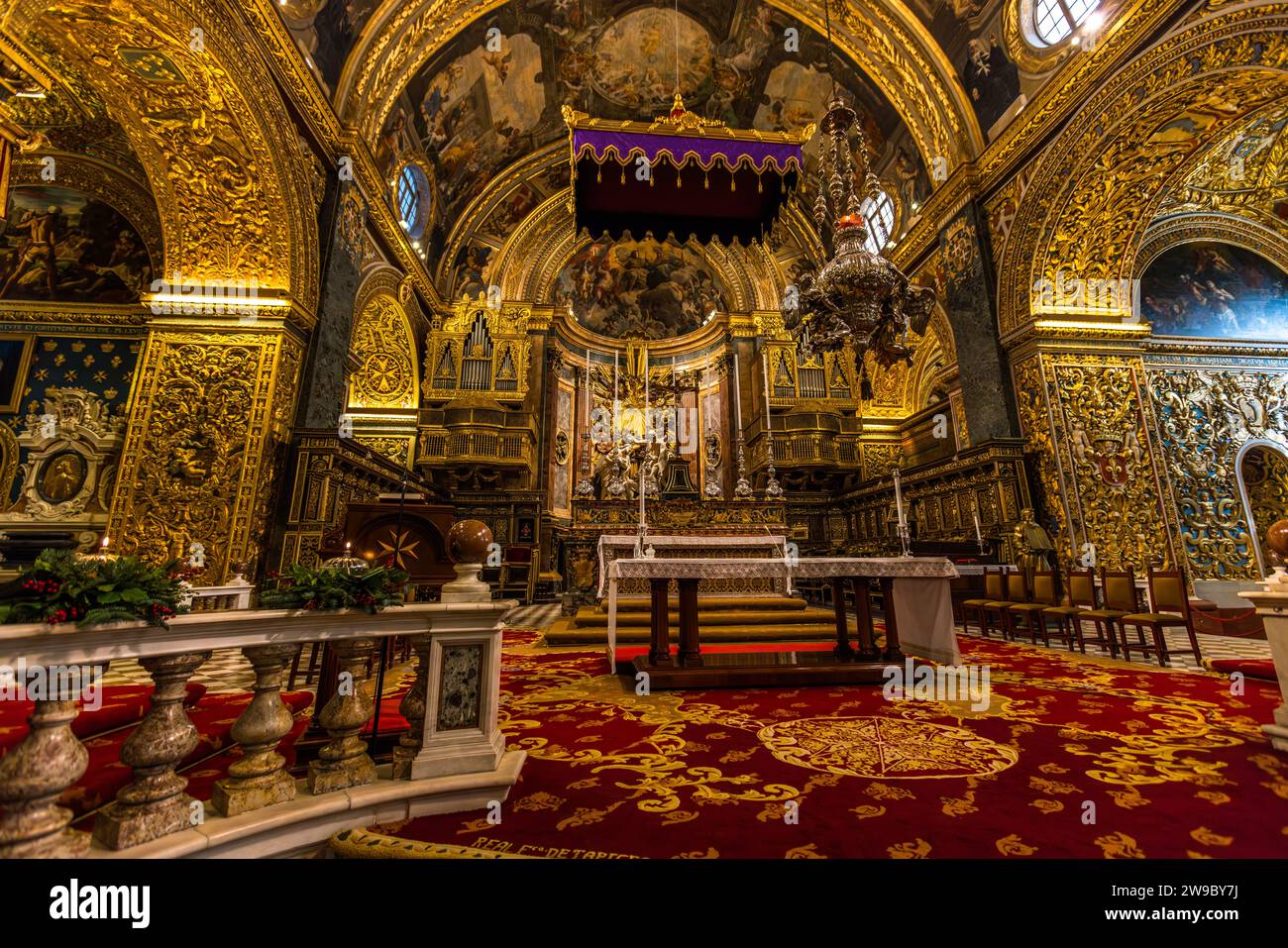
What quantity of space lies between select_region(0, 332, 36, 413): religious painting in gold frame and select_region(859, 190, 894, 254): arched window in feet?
56.8

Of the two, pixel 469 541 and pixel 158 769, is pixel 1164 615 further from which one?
pixel 158 769

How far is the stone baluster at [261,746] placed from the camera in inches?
66.5

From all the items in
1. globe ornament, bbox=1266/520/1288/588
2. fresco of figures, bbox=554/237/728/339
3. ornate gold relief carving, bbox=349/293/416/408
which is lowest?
globe ornament, bbox=1266/520/1288/588

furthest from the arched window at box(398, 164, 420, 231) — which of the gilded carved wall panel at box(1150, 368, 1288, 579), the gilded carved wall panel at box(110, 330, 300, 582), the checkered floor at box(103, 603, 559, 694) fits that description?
the gilded carved wall panel at box(1150, 368, 1288, 579)

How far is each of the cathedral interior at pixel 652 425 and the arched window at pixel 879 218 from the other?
0.18 m

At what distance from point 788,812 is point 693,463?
1531 cm

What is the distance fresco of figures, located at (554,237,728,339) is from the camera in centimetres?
1730

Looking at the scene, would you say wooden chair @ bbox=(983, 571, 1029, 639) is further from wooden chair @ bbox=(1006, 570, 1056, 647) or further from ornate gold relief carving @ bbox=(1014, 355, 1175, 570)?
ornate gold relief carving @ bbox=(1014, 355, 1175, 570)

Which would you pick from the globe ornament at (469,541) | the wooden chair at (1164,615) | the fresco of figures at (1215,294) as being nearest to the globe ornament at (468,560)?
the globe ornament at (469,541)

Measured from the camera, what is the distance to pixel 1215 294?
11.3 m

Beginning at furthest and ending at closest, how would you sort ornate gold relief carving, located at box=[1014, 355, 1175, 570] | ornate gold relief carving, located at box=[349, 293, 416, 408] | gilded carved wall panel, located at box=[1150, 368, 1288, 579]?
ornate gold relief carving, located at box=[349, 293, 416, 408] < gilded carved wall panel, located at box=[1150, 368, 1288, 579] < ornate gold relief carving, located at box=[1014, 355, 1175, 570]
